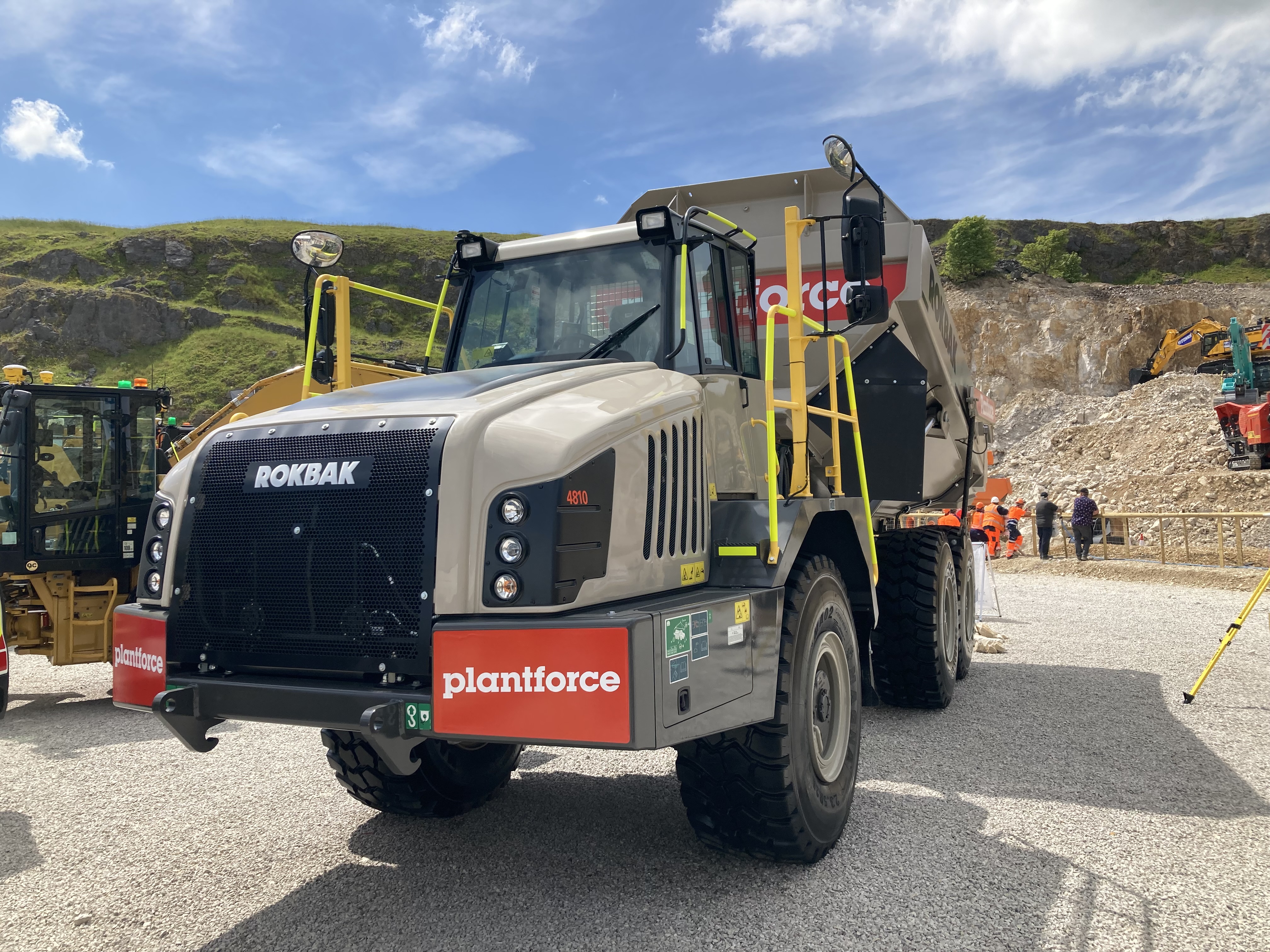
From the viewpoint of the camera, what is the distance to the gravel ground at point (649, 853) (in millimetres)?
3566

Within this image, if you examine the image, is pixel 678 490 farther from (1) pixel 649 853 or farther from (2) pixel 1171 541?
(2) pixel 1171 541

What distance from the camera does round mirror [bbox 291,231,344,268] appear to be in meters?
5.00

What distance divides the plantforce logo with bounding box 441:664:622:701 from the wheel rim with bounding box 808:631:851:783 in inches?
57.8

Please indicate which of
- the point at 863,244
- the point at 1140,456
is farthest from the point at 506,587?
the point at 1140,456

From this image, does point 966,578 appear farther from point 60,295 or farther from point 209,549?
point 60,295

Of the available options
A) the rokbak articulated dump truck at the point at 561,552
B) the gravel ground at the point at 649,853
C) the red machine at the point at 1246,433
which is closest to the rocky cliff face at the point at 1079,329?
the red machine at the point at 1246,433

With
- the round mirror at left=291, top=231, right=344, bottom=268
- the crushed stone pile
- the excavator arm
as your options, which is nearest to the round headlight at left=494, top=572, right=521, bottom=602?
the round mirror at left=291, top=231, right=344, bottom=268

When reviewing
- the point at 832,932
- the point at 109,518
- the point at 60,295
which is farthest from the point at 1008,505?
the point at 60,295

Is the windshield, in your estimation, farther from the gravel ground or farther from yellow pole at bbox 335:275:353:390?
the gravel ground

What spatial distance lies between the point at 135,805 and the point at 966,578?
6.79 meters

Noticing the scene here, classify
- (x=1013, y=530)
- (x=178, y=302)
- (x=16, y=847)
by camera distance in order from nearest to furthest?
1. (x=16, y=847)
2. (x=1013, y=530)
3. (x=178, y=302)

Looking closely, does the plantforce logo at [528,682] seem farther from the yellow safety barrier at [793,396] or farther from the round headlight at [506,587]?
the yellow safety barrier at [793,396]

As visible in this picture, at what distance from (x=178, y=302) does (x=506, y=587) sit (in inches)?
3196

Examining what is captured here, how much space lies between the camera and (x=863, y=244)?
420 cm
